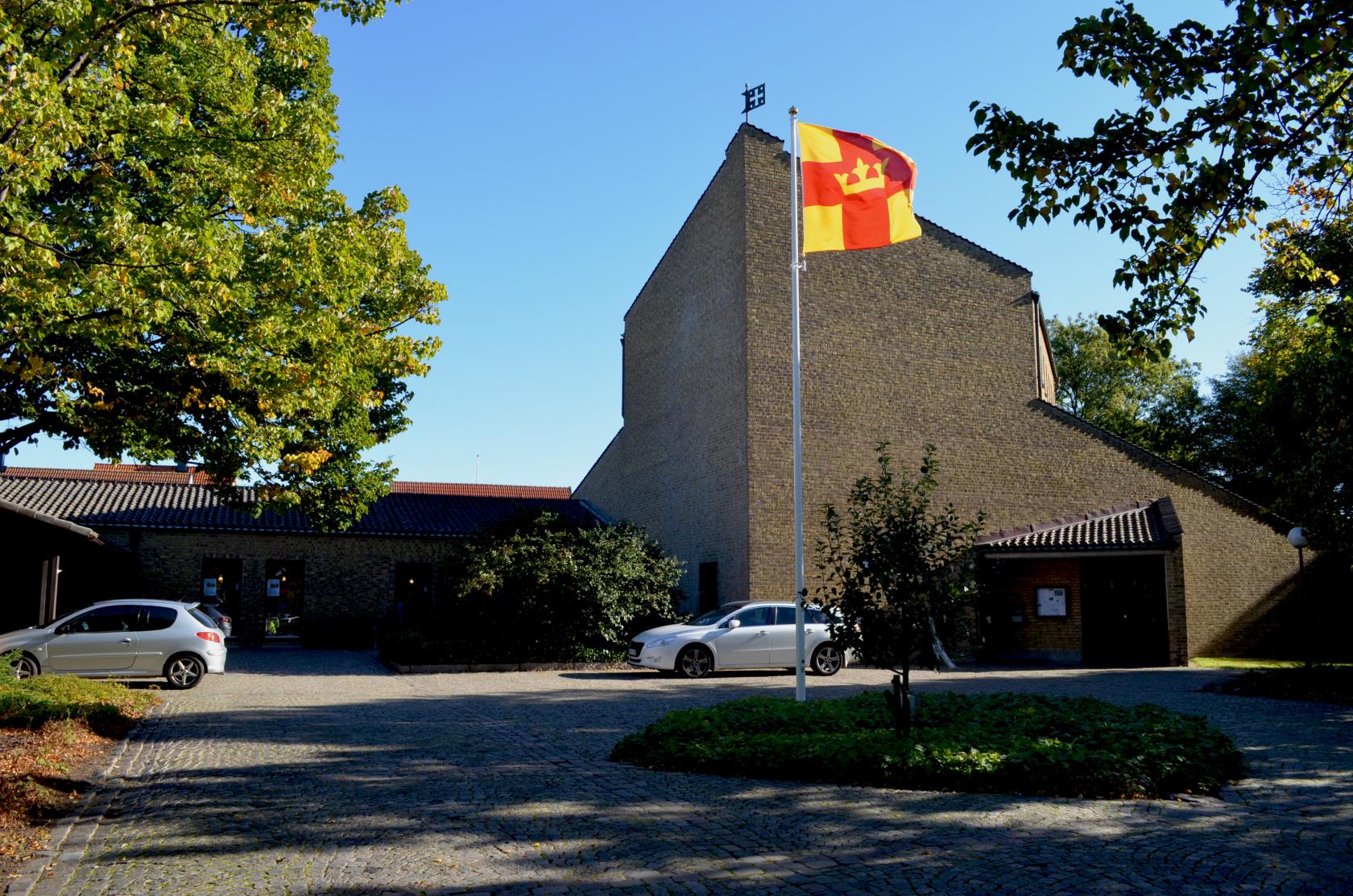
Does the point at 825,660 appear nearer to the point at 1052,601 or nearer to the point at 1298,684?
the point at 1052,601

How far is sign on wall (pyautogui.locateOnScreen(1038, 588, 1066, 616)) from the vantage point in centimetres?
2358

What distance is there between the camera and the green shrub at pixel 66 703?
10422 millimetres

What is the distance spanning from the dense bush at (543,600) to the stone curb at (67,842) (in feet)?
39.8

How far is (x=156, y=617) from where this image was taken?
16.7 metres

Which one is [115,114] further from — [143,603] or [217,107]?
[143,603]

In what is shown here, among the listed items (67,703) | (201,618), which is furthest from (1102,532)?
(67,703)

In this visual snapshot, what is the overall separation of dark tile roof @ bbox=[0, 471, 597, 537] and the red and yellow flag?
590 inches

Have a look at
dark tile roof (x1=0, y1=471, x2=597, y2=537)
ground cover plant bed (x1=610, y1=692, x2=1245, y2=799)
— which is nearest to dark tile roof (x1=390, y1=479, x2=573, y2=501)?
dark tile roof (x1=0, y1=471, x2=597, y2=537)

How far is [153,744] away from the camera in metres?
10.4

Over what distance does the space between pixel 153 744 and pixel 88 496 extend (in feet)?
74.2

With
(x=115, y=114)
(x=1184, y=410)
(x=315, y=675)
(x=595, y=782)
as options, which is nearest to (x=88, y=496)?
(x=315, y=675)

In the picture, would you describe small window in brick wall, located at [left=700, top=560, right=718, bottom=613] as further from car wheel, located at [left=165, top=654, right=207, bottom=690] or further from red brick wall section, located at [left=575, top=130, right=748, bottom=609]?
car wheel, located at [left=165, top=654, right=207, bottom=690]

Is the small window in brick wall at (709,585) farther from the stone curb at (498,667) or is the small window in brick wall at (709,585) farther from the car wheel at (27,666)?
the car wheel at (27,666)

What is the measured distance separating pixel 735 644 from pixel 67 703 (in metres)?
11.4
